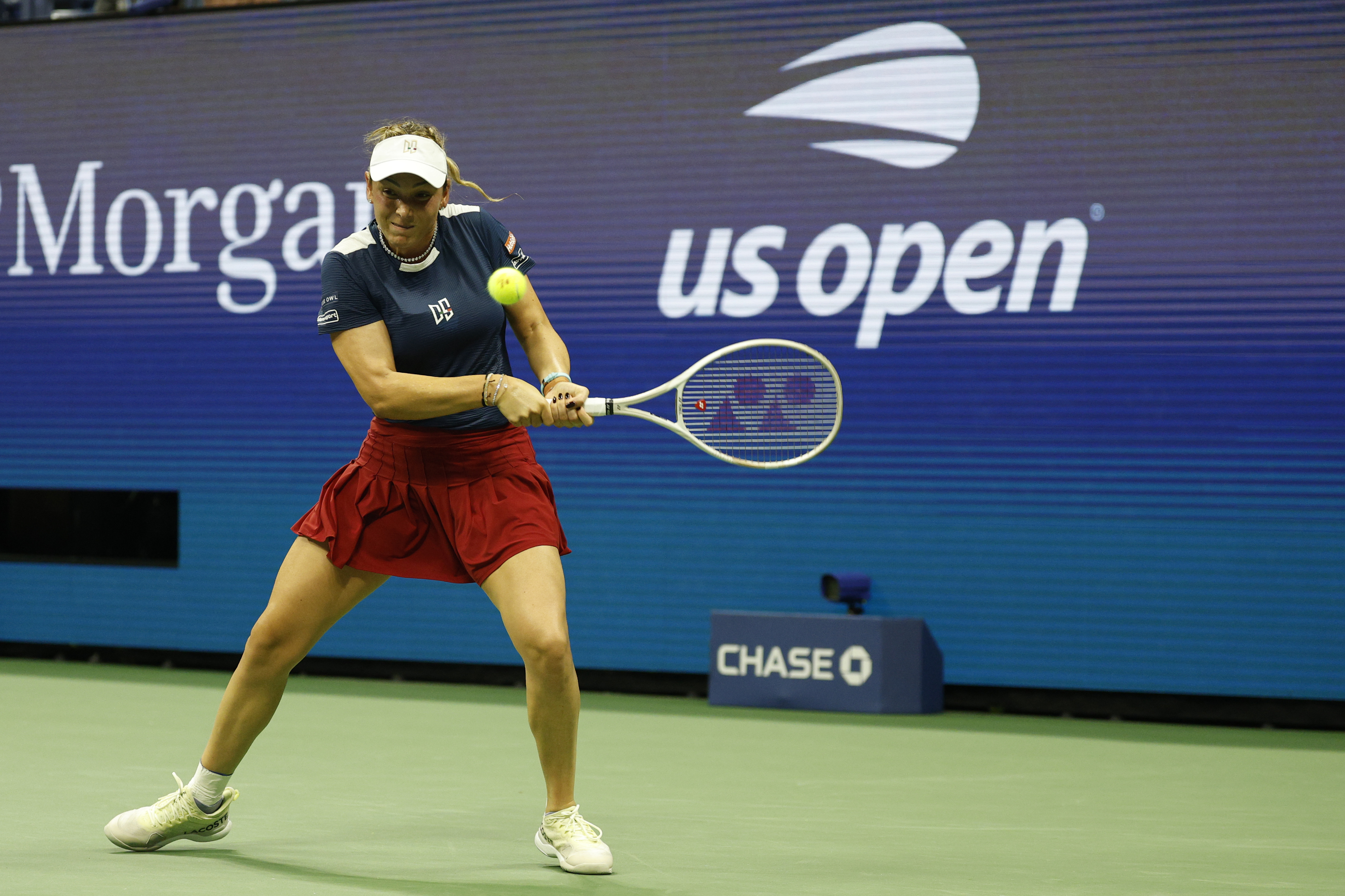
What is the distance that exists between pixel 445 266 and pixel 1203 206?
14.7 feet

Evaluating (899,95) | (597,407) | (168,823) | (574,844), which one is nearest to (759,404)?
(597,407)

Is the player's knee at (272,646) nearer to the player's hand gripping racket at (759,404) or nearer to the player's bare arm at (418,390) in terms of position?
the player's bare arm at (418,390)

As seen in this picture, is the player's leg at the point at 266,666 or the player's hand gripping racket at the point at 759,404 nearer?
the player's leg at the point at 266,666

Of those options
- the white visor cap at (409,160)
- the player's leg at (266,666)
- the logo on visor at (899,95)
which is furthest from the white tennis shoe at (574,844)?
the logo on visor at (899,95)

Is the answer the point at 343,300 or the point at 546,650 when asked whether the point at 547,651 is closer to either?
the point at 546,650

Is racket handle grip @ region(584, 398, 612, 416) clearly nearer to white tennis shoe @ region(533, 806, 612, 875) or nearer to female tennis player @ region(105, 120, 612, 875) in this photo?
female tennis player @ region(105, 120, 612, 875)

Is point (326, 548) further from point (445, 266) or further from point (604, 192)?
point (604, 192)

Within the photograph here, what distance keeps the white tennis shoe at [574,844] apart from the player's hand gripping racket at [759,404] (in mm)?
1049

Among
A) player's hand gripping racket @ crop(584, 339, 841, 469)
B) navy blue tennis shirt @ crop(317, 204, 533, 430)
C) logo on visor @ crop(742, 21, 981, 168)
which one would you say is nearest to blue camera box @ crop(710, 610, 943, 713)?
logo on visor @ crop(742, 21, 981, 168)

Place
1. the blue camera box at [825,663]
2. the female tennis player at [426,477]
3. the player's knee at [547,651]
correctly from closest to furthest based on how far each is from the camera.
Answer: the player's knee at [547,651] < the female tennis player at [426,477] < the blue camera box at [825,663]

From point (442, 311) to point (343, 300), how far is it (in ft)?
0.82

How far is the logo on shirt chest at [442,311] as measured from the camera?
436 cm

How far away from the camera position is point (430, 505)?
175 inches

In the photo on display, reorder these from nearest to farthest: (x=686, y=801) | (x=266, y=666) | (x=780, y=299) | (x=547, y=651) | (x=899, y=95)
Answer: (x=547, y=651) → (x=266, y=666) → (x=686, y=801) → (x=899, y=95) → (x=780, y=299)
